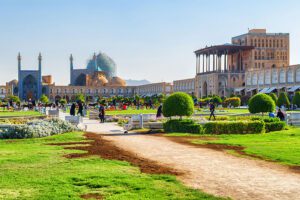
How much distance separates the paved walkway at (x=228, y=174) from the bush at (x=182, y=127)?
5.09 metres

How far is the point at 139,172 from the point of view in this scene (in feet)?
25.0

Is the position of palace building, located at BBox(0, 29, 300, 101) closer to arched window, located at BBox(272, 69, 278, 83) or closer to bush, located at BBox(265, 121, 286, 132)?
arched window, located at BBox(272, 69, 278, 83)

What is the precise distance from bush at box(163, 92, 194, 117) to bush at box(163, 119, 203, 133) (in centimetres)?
60

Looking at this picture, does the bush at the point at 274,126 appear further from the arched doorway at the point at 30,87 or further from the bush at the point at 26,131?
the arched doorway at the point at 30,87

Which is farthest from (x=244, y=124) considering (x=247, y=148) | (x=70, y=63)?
(x=70, y=63)

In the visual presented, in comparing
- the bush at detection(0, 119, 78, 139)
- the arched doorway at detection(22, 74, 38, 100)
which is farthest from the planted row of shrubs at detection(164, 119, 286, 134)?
the arched doorway at detection(22, 74, 38, 100)

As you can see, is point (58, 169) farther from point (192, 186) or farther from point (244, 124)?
point (244, 124)

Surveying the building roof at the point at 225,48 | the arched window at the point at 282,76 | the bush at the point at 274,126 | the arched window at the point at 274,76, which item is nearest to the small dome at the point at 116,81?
the building roof at the point at 225,48

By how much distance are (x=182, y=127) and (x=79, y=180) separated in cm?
1003

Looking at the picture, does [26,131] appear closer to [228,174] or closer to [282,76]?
[228,174]

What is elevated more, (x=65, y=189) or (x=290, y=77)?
(x=290, y=77)

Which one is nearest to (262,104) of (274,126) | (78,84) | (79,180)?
(274,126)

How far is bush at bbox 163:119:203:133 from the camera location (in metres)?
16.2

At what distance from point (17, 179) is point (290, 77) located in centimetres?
5685
